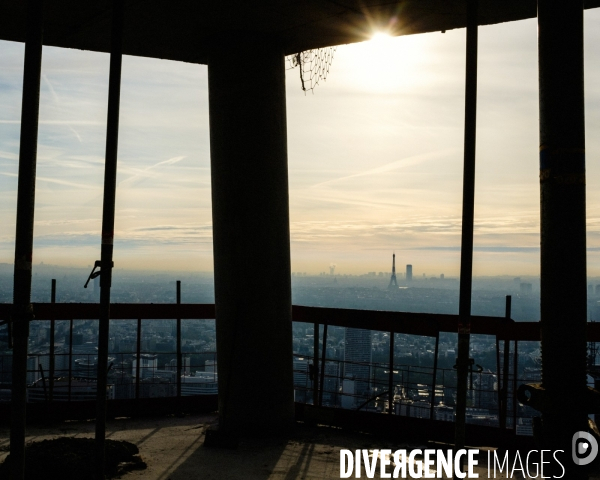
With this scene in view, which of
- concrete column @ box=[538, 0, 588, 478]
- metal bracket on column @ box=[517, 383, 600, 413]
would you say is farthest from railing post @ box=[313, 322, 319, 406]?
concrete column @ box=[538, 0, 588, 478]

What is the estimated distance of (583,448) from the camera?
3.24 meters

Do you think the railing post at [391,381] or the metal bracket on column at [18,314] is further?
the railing post at [391,381]

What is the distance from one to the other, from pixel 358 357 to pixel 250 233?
3.53 m

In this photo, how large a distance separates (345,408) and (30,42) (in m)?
6.97

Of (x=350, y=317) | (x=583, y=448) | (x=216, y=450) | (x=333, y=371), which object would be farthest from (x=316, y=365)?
(x=583, y=448)

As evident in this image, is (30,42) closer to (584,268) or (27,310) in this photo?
(27,310)

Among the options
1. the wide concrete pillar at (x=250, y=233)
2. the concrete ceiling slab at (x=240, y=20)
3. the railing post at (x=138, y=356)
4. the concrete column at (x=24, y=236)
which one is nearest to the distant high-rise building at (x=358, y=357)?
the wide concrete pillar at (x=250, y=233)

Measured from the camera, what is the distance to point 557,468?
10.6 ft

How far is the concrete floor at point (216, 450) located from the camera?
7.48 meters

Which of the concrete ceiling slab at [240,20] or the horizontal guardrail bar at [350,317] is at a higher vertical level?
the concrete ceiling slab at [240,20]

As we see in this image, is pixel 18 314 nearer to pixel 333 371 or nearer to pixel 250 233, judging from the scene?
pixel 250 233

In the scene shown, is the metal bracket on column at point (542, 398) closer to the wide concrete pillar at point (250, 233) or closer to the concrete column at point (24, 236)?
the concrete column at point (24, 236)

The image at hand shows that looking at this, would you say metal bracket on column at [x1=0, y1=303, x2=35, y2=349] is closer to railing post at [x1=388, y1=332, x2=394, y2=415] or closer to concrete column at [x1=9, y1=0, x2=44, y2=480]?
concrete column at [x1=9, y1=0, x2=44, y2=480]

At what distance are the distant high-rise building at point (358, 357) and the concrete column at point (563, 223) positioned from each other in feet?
21.3
